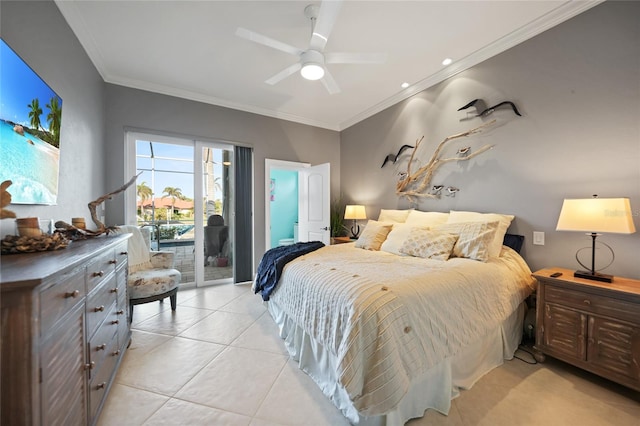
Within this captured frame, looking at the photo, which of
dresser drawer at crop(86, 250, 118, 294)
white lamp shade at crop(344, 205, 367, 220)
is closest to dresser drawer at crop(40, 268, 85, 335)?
dresser drawer at crop(86, 250, 118, 294)

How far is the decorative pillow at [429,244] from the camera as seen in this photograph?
91.9 inches

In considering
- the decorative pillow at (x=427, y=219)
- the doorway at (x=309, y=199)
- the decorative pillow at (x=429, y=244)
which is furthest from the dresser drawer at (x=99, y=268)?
the decorative pillow at (x=427, y=219)

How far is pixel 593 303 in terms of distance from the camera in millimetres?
1724

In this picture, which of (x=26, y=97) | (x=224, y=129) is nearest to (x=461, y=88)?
(x=224, y=129)

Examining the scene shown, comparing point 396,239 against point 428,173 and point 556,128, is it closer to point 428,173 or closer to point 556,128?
point 428,173

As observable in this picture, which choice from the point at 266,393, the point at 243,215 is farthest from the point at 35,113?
the point at 243,215

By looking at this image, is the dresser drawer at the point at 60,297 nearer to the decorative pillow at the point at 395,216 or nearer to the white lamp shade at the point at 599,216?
the white lamp shade at the point at 599,216

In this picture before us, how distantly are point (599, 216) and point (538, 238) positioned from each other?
2.21 feet

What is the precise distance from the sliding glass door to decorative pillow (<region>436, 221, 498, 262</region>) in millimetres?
3352

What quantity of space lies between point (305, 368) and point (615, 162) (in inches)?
118

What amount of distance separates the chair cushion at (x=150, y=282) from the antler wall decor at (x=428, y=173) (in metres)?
3.27

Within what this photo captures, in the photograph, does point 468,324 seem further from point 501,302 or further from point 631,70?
point 631,70

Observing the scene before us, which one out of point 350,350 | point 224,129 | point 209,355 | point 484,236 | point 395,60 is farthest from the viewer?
point 224,129

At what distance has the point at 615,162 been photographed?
6.48 ft
